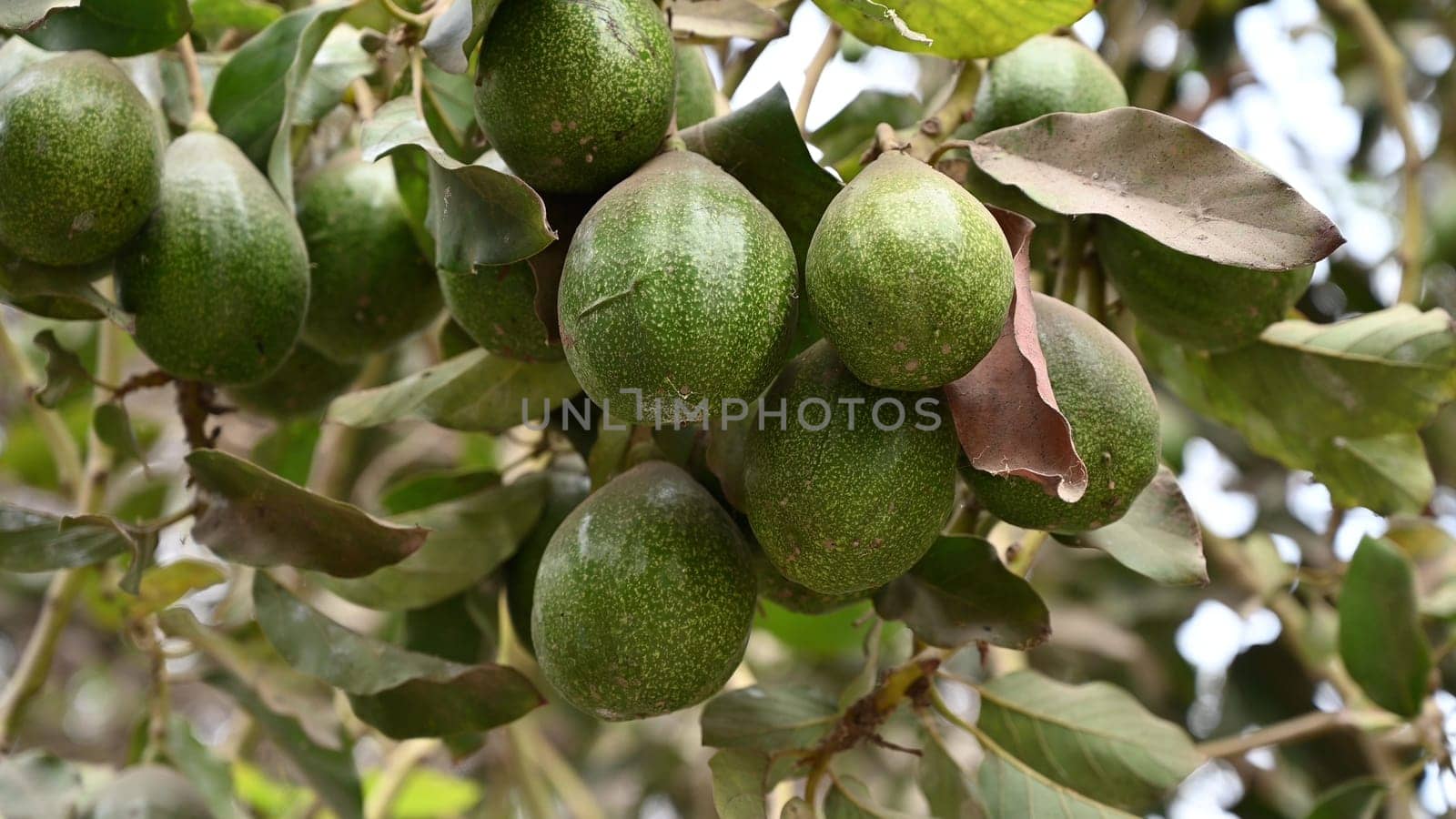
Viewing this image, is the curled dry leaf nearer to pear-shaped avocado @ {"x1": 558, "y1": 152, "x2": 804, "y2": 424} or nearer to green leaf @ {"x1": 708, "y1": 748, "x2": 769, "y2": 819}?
pear-shaped avocado @ {"x1": 558, "y1": 152, "x2": 804, "y2": 424}

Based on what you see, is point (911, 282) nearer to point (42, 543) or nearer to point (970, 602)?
point (970, 602)

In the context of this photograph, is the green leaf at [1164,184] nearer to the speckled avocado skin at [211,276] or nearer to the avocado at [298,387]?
the speckled avocado skin at [211,276]

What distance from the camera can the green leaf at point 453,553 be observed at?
3.77 feet

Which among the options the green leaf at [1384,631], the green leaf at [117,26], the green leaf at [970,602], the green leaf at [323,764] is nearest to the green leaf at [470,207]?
the green leaf at [117,26]

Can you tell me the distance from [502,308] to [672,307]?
0.23 metres

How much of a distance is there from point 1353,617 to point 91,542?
50.2 inches

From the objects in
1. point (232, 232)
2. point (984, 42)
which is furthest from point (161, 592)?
point (984, 42)

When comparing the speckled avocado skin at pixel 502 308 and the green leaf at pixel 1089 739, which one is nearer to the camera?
the speckled avocado skin at pixel 502 308

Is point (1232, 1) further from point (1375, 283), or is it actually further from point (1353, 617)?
point (1353, 617)

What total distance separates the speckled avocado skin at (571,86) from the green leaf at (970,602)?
39cm

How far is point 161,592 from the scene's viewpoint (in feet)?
4.58

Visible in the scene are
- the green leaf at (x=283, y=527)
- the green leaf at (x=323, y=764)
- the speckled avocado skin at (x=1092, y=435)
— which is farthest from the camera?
the green leaf at (x=323, y=764)

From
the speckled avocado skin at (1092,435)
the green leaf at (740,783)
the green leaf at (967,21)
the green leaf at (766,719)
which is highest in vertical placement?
the green leaf at (967,21)

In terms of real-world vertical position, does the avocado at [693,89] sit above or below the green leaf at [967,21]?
below
